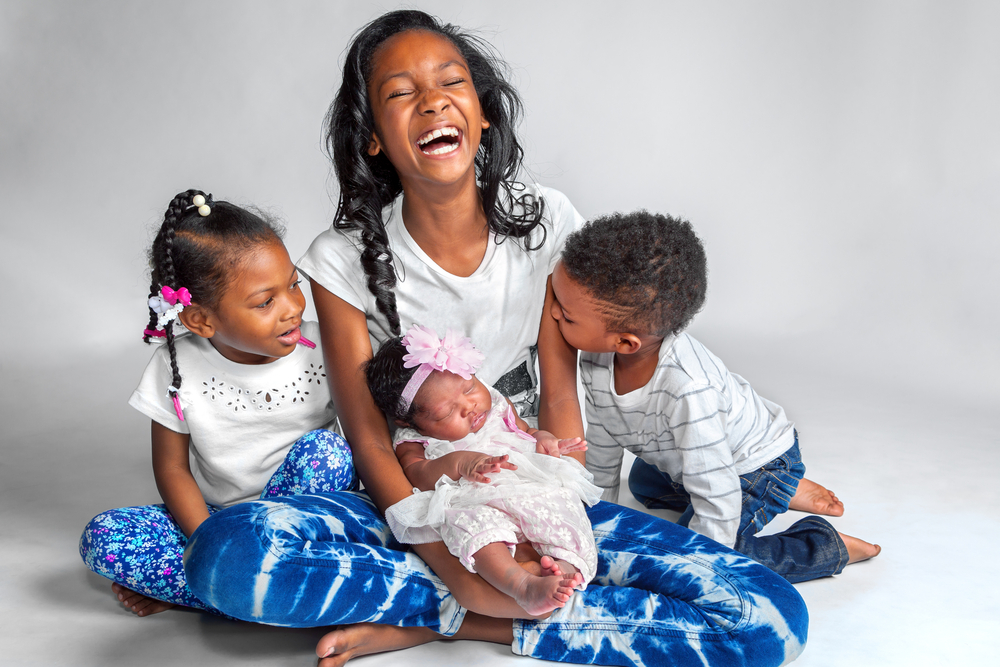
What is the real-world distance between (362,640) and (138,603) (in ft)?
1.96

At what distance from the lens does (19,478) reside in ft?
8.89

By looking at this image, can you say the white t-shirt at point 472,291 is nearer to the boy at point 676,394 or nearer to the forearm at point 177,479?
the boy at point 676,394

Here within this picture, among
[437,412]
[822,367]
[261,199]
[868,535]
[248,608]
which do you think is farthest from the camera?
[261,199]

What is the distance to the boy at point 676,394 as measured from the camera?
2039mm

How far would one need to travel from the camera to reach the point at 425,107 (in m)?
2.00

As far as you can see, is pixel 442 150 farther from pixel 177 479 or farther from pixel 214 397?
pixel 177 479

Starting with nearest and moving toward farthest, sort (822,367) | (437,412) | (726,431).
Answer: (437,412) < (726,431) < (822,367)

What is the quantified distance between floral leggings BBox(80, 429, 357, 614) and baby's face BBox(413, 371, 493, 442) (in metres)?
0.25

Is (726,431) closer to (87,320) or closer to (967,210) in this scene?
(967,210)

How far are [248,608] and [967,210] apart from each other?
10.9 ft

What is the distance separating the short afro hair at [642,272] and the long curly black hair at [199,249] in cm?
78

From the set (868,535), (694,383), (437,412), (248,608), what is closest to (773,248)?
(868,535)

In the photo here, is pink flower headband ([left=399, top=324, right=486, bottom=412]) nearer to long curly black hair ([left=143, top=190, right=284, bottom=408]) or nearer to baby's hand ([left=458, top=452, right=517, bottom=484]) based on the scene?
baby's hand ([left=458, top=452, right=517, bottom=484])

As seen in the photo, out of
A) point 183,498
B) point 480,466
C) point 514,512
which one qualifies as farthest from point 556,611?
point 183,498
